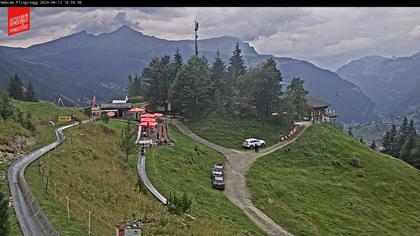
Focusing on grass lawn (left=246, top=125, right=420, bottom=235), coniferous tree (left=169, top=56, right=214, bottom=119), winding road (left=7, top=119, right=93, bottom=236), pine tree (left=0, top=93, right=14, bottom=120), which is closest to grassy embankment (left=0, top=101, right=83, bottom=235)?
winding road (left=7, top=119, right=93, bottom=236)

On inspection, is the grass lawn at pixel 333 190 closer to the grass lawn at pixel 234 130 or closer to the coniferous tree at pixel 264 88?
the grass lawn at pixel 234 130

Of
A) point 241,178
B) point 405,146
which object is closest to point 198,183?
point 241,178

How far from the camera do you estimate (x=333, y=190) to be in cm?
4966

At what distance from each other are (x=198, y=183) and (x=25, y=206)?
21807 mm

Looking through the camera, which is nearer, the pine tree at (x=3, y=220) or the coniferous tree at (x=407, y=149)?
the pine tree at (x=3, y=220)

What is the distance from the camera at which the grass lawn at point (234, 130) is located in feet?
216

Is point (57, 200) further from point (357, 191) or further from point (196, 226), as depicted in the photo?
point (357, 191)

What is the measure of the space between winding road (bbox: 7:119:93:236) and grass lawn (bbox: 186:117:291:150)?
38159mm

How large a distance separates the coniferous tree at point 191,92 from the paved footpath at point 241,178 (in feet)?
10.7

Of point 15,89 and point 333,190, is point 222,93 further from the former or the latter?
point 15,89

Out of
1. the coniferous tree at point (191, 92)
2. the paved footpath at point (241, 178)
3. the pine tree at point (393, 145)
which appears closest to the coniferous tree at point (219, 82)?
the coniferous tree at point (191, 92)

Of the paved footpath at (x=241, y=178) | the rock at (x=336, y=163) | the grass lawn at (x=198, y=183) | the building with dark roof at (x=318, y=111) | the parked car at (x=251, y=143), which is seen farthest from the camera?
the building with dark roof at (x=318, y=111)

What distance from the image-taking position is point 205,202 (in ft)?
114

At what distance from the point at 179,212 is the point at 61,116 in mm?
40382
